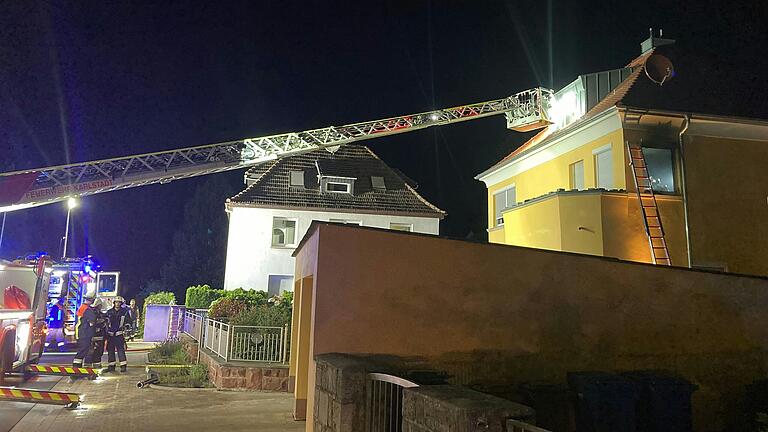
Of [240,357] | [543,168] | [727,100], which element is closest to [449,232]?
[543,168]

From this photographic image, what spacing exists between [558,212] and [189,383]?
955 cm

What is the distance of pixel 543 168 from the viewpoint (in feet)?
56.2

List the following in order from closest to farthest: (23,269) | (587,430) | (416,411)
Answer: (416,411)
(587,430)
(23,269)

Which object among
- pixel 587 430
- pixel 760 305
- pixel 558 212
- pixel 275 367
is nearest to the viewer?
pixel 587 430

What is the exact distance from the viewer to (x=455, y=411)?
3531 millimetres

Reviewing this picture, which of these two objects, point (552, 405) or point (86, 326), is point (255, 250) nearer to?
point (86, 326)

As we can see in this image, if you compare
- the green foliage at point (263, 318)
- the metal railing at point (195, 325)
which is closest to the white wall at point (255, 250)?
the metal railing at point (195, 325)

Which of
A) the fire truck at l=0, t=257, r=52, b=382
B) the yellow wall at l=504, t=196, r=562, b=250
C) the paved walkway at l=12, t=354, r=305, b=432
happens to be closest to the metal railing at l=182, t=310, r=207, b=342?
the paved walkway at l=12, t=354, r=305, b=432

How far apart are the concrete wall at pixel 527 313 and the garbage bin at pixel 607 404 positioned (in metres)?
0.72

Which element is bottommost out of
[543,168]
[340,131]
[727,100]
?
[543,168]

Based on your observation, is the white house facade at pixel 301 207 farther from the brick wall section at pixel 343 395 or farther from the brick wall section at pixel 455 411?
the brick wall section at pixel 455 411

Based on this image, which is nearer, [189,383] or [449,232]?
[189,383]

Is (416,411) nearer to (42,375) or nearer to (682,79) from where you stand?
(42,375)

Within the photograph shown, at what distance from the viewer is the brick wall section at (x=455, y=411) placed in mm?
3379
